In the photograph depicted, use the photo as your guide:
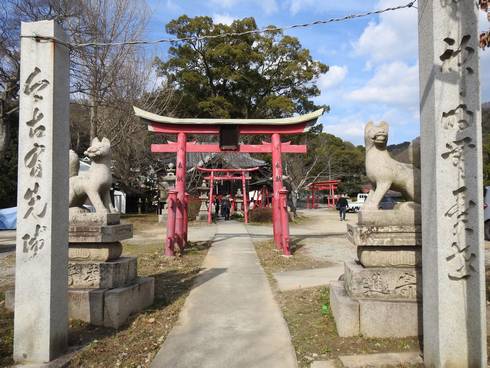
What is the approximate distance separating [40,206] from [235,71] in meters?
26.1

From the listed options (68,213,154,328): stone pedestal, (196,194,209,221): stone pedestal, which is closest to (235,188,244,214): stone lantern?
(196,194,209,221): stone pedestal

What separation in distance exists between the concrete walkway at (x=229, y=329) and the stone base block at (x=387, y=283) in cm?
94

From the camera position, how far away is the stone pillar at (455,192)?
2.83 meters

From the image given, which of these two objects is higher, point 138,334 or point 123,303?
point 123,303

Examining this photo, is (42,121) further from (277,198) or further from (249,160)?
(249,160)

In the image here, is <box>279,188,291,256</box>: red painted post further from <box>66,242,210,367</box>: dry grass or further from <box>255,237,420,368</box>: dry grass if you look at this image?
<box>66,242,210,367</box>: dry grass

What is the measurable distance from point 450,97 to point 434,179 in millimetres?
644

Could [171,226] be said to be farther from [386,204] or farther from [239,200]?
[239,200]

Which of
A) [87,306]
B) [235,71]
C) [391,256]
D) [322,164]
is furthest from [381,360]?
[322,164]

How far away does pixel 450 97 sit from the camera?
292 centimetres

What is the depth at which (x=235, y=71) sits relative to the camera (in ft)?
91.6

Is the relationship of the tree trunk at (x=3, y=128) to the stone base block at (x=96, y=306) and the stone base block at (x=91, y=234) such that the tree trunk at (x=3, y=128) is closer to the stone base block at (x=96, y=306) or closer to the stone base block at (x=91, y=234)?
the stone base block at (x=91, y=234)

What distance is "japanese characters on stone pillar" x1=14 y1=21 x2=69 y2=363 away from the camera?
10.4 feet

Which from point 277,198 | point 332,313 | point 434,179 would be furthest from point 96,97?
point 434,179
